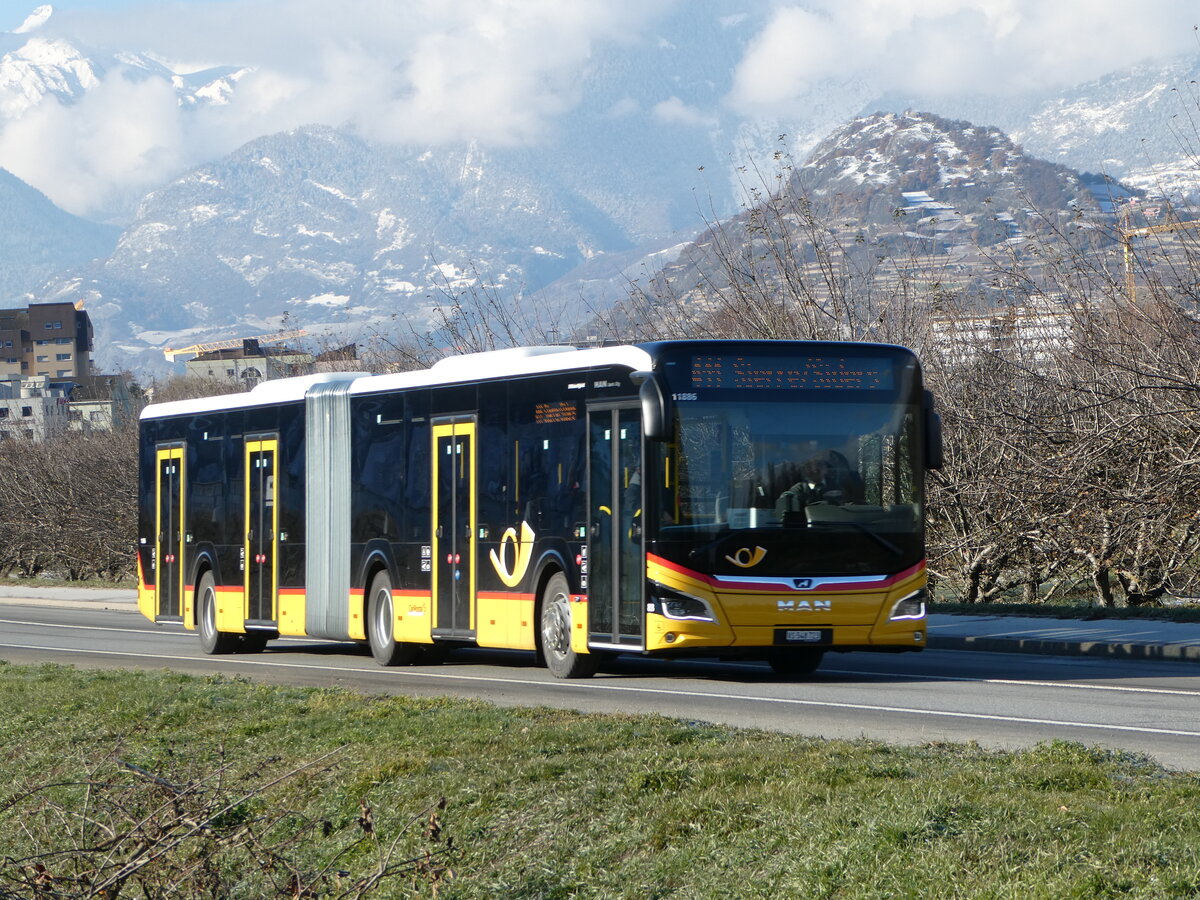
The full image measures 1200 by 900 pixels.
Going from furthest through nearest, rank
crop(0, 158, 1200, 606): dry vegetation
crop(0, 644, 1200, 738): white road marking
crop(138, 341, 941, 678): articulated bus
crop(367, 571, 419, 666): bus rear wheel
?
crop(0, 158, 1200, 606): dry vegetation
crop(367, 571, 419, 666): bus rear wheel
crop(138, 341, 941, 678): articulated bus
crop(0, 644, 1200, 738): white road marking

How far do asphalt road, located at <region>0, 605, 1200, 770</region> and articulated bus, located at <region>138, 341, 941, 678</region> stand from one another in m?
0.47

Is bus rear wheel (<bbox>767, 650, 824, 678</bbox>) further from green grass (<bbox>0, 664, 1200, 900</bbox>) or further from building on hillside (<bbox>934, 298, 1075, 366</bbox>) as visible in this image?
building on hillside (<bbox>934, 298, 1075, 366</bbox>)

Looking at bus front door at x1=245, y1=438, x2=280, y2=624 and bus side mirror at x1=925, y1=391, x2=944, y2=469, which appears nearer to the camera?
bus side mirror at x1=925, y1=391, x2=944, y2=469

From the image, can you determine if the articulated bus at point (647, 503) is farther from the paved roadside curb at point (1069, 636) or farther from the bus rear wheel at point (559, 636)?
the paved roadside curb at point (1069, 636)

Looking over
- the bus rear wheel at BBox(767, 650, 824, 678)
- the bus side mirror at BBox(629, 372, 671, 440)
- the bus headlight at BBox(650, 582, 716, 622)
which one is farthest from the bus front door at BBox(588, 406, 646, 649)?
the bus rear wheel at BBox(767, 650, 824, 678)

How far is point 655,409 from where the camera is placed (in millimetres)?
15727

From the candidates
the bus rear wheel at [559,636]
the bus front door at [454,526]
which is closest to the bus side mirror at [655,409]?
the bus rear wheel at [559,636]

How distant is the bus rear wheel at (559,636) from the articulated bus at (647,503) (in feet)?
0.08

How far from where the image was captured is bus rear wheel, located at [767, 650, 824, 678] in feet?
58.3

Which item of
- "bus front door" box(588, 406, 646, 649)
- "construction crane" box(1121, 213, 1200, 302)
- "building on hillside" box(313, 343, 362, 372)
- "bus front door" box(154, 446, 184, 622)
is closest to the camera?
"bus front door" box(588, 406, 646, 649)

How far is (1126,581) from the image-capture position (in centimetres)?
2753

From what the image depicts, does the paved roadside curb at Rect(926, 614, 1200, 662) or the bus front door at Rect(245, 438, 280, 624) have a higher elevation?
the bus front door at Rect(245, 438, 280, 624)

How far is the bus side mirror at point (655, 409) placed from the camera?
1567 cm

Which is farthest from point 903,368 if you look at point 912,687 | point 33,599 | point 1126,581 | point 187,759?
point 33,599
